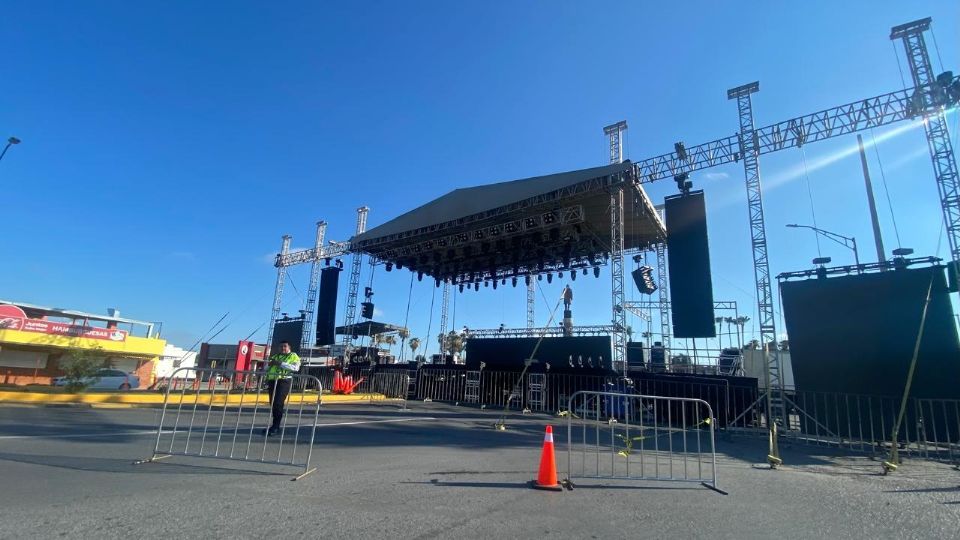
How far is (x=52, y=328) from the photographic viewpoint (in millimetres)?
32719

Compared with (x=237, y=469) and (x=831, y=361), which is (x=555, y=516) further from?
(x=831, y=361)

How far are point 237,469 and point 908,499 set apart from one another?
7.80 metres

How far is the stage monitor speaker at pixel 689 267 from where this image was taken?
16.2 meters

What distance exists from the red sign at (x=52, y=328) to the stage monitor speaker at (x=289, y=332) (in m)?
15.2

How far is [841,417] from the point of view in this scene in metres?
11.6

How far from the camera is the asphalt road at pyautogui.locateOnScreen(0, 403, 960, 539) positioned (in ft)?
11.1

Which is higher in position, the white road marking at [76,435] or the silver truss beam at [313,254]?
the silver truss beam at [313,254]

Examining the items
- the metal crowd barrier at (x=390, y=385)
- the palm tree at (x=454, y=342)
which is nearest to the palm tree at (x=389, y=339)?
the palm tree at (x=454, y=342)

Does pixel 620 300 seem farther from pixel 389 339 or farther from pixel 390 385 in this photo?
pixel 389 339

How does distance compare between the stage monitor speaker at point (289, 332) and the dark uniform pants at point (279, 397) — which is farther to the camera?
the stage monitor speaker at point (289, 332)

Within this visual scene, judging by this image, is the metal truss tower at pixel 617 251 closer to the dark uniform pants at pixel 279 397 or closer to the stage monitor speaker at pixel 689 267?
the stage monitor speaker at pixel 689 267

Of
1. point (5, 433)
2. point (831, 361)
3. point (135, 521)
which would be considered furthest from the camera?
point (831, 361)

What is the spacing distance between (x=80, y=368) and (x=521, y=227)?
18126mm

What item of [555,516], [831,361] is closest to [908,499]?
[555,516]
